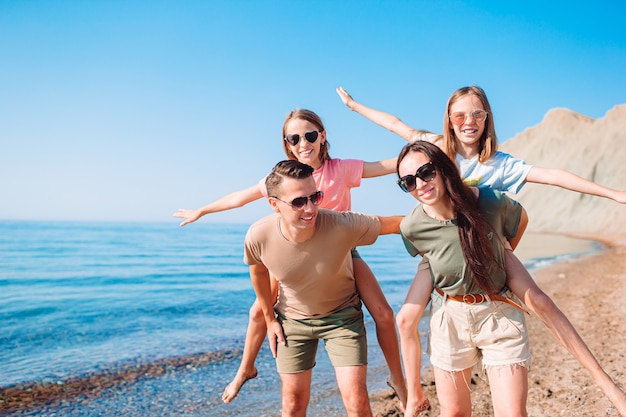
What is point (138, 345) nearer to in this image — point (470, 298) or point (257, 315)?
point (257, 315)

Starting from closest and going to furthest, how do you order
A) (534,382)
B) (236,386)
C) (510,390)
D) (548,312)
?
(510,390) → (548,312) → (236,386) → (534,382)

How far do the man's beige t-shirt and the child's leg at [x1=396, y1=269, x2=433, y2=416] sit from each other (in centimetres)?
64

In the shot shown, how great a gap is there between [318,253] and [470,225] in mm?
1265

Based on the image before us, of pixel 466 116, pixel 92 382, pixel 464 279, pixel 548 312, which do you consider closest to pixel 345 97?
pixel 466 116

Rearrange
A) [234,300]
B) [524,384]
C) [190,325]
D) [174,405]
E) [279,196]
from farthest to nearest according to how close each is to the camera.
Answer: [234,300]
[190,325]
[174,405]
[279,196]
[524,384]

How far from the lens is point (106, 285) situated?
62.6 feet

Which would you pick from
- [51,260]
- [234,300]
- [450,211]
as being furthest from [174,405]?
[51,260]

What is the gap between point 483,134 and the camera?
13.4 feet

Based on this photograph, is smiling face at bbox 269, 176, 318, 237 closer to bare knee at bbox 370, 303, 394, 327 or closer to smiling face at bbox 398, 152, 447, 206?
smiling face at bbox 398, 152, 447, 206

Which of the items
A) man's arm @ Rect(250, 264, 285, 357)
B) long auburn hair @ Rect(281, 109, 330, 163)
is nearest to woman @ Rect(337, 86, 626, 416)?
long auburn hair @ Rect(281, 109, 330, 163)

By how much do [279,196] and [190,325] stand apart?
8581mm

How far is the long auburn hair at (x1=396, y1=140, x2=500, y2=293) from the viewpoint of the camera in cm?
332

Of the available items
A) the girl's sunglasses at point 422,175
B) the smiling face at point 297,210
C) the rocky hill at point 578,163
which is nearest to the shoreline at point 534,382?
the smiling face at point 297,210

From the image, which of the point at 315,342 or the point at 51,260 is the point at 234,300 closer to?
the point at 315,342
